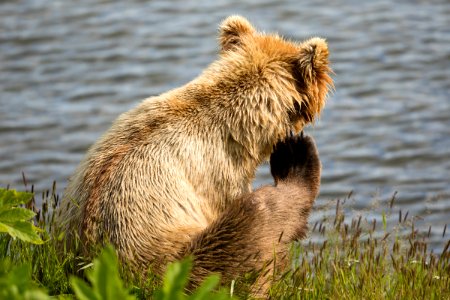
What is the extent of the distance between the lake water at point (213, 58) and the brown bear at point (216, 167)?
9.54 ft

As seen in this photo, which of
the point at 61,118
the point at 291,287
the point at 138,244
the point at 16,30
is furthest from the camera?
the point at 16,30

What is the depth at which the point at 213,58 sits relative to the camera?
1169 cm

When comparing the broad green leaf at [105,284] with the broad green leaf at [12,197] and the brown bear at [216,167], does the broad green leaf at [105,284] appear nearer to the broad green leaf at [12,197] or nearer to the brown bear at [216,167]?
the broad green leaf at [12,197]

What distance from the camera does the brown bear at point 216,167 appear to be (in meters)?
4.75

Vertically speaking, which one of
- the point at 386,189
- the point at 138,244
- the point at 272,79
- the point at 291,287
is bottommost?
the point at 386,189

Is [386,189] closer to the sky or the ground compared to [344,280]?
closer to the ground

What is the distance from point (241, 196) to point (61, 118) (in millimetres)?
5852

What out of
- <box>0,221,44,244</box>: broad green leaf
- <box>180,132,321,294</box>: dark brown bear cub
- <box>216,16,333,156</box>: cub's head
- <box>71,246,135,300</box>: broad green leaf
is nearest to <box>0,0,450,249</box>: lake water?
<box>216,16,333,156</box>: cub's head

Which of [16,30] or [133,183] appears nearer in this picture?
[133,183]

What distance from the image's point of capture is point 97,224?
475cm

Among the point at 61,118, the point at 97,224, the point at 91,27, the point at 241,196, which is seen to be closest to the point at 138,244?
the point at 97,224

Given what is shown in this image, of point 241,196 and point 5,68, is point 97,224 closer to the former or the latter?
point 241,196

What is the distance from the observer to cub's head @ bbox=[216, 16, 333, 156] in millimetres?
5270

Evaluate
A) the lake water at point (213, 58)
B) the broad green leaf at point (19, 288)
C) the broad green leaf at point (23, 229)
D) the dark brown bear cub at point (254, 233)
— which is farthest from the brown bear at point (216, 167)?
the lake water at point (213, 58)
